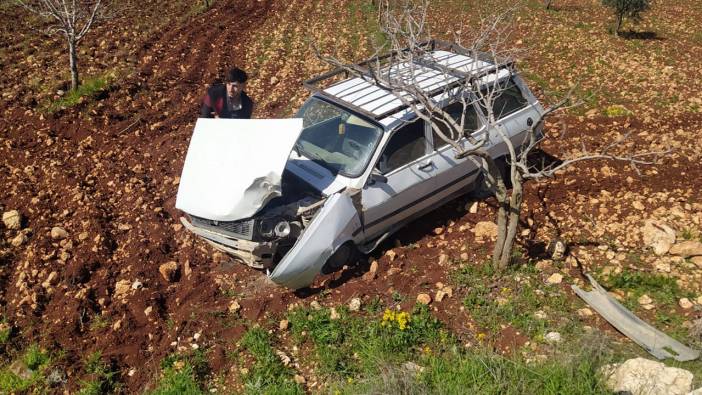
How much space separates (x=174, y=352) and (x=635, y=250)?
5035 millimetres

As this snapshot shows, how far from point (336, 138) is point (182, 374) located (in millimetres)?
2919

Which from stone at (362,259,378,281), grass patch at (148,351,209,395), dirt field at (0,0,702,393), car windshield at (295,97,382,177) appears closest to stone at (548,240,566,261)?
dirt field at (0,0,702,393)

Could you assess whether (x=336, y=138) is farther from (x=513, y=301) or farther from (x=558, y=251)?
(x=558, y=251)

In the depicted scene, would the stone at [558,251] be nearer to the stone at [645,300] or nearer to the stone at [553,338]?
the stone at [645,300]

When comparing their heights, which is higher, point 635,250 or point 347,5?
point 635,250

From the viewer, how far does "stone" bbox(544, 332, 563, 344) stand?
16.5 feet

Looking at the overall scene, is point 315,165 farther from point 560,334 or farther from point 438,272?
point 560,334

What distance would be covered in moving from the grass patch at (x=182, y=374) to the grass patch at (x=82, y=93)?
652 centimetres

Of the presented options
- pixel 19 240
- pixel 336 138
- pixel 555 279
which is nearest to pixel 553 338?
pixel 555 279

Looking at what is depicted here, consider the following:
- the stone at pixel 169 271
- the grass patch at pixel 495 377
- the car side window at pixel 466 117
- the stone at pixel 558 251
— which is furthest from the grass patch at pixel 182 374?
the stone at pixel 558 251

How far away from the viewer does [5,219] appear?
727 cm

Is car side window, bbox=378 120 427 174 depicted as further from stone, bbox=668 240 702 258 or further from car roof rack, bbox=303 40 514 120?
stone, bbox=668 240 702 258

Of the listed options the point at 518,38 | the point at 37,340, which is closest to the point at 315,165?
the point at 37,340

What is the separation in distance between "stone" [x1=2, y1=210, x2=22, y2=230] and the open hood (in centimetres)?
281
